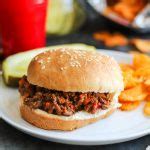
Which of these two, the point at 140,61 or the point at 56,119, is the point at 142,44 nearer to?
the point at 140,61

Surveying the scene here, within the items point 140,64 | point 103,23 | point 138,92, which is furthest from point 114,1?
point 138,92

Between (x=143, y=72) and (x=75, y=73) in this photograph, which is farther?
(x=143, y=72)

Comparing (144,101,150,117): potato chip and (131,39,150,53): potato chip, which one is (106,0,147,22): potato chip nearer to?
(131,39,150,53): potato chip

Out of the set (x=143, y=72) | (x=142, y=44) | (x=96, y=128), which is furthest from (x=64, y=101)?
(x=142, y=44)

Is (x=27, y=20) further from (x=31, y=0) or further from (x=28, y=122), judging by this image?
(x=28, y=122)

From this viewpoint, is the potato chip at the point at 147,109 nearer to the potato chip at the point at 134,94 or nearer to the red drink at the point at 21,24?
the potato chip at the point at 134,94

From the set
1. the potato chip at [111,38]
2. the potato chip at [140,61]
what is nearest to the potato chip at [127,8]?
the potato chip at [111,38]
